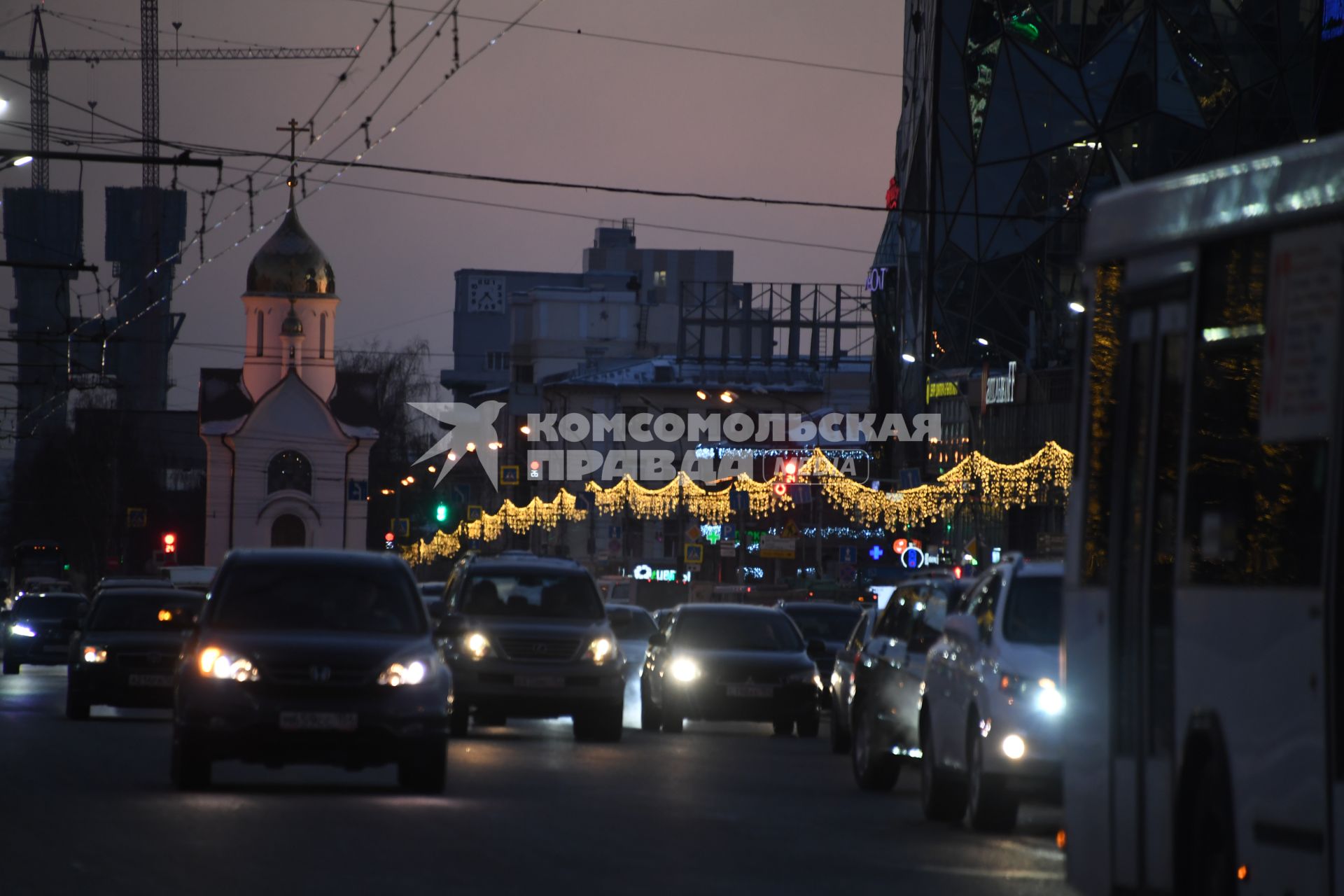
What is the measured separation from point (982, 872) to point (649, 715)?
15.3 metres

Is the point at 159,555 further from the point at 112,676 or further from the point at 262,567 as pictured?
the point at 262,567

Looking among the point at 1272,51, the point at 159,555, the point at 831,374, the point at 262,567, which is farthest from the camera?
the point at 831,374

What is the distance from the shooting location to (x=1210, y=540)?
8062 millimetres

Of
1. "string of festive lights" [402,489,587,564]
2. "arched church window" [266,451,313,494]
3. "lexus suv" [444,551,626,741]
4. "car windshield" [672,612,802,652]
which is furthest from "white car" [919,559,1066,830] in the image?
"arched church window" [266,451,313,494]

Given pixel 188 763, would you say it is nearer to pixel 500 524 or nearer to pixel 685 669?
pixel 685 669

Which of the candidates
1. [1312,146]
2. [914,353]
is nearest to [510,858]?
[1312,146]

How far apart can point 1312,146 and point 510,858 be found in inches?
233

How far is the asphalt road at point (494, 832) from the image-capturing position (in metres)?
10.6

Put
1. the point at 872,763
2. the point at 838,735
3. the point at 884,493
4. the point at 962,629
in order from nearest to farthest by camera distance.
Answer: the point at 962,629, the point at 872,763, the point at 838,735, the point at 884,493

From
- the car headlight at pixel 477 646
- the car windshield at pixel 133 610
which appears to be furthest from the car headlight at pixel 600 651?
the car windshield at pixel 133 610

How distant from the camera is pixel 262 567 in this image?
16.1 meters

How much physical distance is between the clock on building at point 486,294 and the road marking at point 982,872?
175835 millimetres

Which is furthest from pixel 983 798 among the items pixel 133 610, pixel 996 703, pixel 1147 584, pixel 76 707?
pixel 133 610

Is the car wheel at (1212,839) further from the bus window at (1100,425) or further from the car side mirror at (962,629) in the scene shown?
the car side mirror at (962,629)
